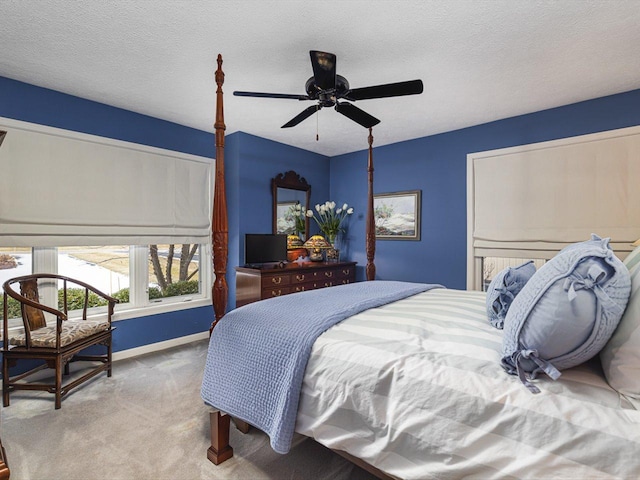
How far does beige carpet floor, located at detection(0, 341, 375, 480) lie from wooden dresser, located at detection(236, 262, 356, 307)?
3.86 feet

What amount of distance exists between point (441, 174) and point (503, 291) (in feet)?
9.35

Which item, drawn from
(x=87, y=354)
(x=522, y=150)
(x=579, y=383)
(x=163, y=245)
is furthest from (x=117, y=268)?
(x=522, y=150)

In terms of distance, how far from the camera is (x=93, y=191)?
3162mm

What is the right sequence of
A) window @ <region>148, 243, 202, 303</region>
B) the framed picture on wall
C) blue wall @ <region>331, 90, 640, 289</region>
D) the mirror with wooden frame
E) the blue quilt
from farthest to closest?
the mirror with wooden frame → the framed picture on wall → window @ <region>148, 243, 202, 303</region> → blue wall @ <region>331, 90, 640, 289</region> → the blue quilt

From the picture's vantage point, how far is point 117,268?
352 centimetres

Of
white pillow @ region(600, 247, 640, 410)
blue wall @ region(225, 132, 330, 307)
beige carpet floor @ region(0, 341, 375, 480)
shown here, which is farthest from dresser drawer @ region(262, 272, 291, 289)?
white pillow @ region(600, 247, 640, 410)

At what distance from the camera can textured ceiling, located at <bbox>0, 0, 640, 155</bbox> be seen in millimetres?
1895

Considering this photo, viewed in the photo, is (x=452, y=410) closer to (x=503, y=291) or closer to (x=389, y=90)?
(x=503, y=291)

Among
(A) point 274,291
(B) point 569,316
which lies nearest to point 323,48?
(B) point 569,316

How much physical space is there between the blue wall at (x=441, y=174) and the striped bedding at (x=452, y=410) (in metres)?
2.67

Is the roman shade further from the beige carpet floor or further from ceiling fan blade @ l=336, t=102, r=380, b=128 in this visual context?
the beige carpet floor

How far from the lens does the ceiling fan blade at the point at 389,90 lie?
2098 millimetres

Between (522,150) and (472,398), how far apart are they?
10.8ft

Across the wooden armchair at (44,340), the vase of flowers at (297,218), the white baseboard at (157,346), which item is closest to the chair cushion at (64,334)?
the wooden armchair at (44,340)
